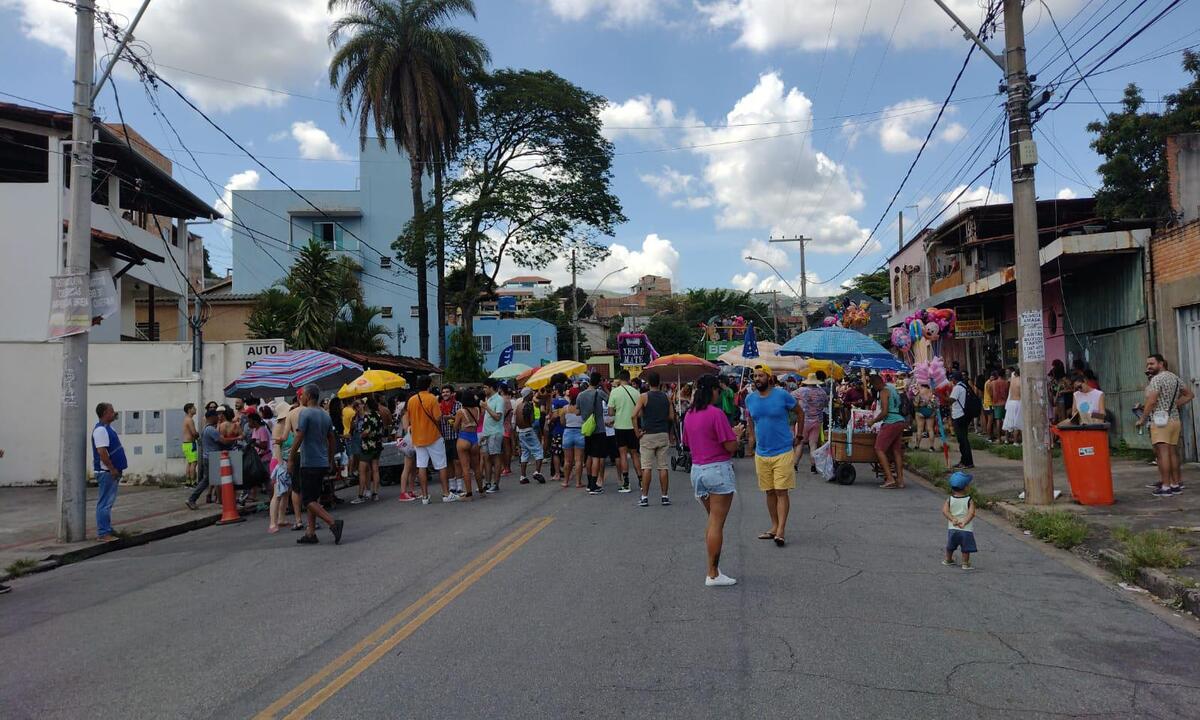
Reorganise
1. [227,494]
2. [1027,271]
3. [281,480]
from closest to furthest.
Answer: [1027,271] → [281,480] → [227,494]

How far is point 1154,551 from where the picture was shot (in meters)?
7.92

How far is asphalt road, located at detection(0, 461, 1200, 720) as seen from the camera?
4.92m

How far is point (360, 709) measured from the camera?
4.80 metres

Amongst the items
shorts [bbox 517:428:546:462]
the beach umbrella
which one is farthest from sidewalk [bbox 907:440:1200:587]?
the beach umbrella

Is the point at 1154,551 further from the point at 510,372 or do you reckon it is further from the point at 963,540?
the point at 510,372

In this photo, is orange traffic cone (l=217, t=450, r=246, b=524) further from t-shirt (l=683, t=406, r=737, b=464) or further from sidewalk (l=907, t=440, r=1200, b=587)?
sidewalk (l=907, t=440, r=1200, b=587)

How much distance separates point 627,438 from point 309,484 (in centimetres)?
536

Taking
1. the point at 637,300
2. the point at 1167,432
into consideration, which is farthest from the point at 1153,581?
the point at 637,300

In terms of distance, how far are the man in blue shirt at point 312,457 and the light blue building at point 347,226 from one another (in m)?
38.6

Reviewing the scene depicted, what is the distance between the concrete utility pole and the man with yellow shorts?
4.06 m

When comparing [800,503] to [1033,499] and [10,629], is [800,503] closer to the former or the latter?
[1033,499]

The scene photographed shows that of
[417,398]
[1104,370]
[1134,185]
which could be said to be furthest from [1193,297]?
[1134,185]

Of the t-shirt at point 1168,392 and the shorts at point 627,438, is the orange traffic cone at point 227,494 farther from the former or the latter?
the t-shirt at point 1168,392

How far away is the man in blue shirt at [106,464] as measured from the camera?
455 inches
